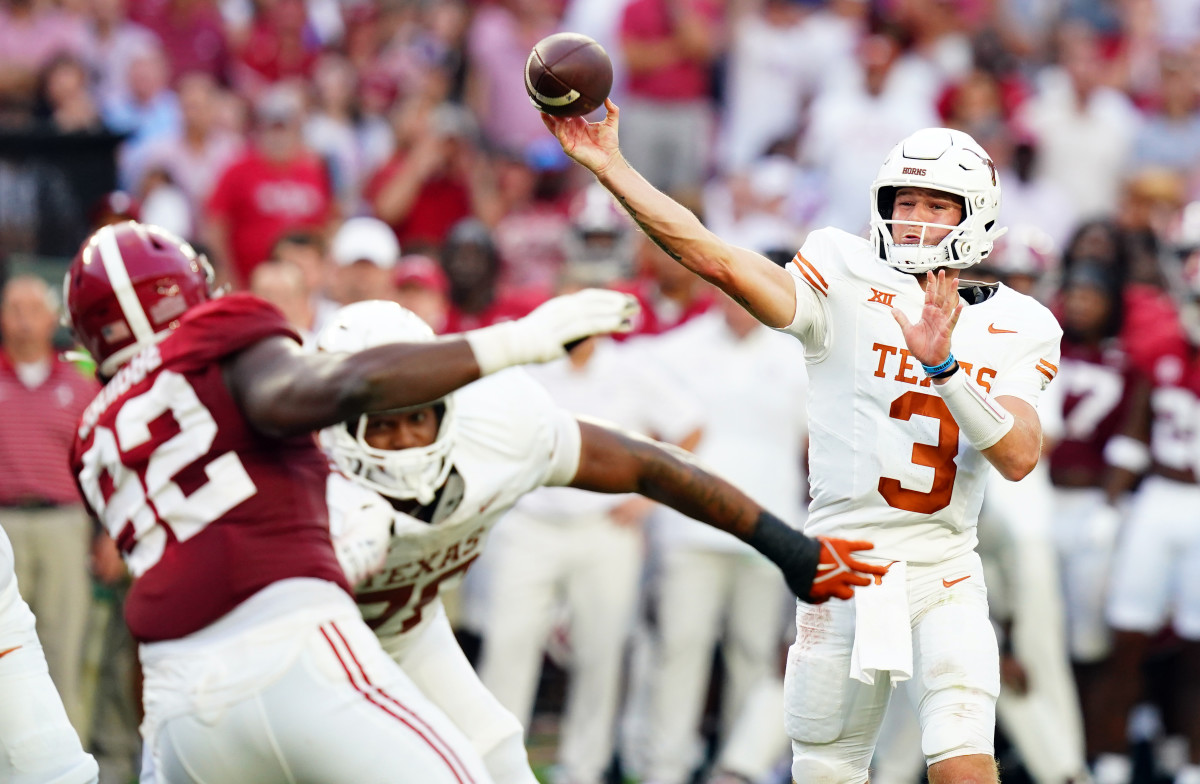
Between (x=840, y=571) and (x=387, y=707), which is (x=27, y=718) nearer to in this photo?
(x=387, y=707)

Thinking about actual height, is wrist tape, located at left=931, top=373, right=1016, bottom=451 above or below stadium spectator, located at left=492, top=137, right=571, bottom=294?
above

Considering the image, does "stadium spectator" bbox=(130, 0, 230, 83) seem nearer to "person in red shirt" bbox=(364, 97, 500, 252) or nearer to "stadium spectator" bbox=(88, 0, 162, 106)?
"stadium spectator" bbox=(88, 0, 162, 106)

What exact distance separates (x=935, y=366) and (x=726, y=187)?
6.67 meters

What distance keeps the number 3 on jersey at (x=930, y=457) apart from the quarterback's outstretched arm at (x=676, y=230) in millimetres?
403

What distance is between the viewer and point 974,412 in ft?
13.7

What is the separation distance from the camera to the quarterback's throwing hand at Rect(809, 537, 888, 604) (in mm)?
4559

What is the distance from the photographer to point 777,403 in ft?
25.9

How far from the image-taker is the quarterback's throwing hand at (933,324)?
4.14 metres

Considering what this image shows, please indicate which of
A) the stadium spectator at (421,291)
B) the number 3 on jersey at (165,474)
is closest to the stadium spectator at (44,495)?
the stadium spectator at (421,291)

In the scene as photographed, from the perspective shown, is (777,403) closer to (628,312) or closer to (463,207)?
(463,207)

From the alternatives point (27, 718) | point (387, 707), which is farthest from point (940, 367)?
point (27, 718)

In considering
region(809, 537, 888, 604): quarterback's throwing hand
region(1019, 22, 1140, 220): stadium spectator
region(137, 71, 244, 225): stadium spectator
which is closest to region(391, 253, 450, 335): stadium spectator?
region(137, 71, 244, 225): stadium spectator

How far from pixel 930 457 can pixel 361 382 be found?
1679mm

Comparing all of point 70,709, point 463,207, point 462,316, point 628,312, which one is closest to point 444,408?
point 628,312
